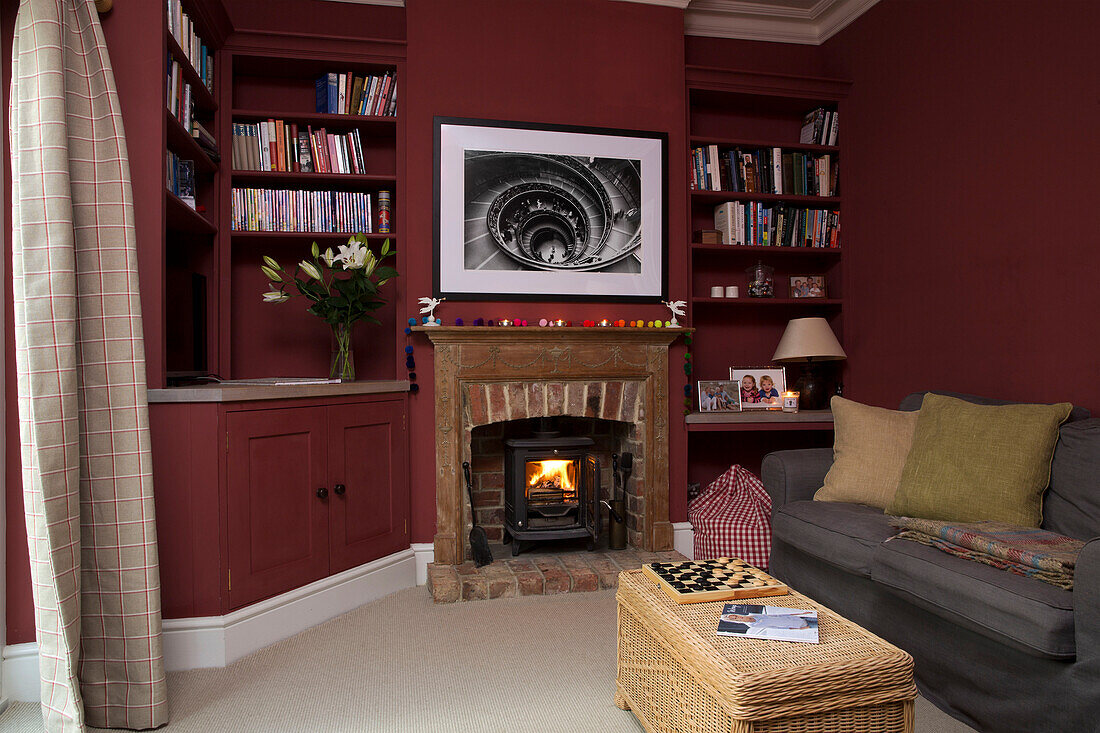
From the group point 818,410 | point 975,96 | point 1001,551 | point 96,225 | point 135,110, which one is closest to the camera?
point 1001,551

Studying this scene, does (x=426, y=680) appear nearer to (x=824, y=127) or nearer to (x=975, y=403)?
(x=975, y=403)

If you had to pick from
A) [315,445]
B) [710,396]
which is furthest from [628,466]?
[315,445]

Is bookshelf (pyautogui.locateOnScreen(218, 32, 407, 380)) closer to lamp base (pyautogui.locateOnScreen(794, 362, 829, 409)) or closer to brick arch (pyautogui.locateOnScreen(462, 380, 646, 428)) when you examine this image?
brick arch (pyautogui.locateOnScreen(462, 380, 646, 428))

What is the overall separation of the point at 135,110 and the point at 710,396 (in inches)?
116

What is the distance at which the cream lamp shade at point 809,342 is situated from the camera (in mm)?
3693

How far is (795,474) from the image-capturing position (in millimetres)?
2965

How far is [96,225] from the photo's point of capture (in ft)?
6.88

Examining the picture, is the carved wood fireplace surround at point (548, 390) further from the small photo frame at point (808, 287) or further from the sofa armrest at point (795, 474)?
the small photo frame at point (808, 287)

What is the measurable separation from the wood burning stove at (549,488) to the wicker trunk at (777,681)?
1652 mm

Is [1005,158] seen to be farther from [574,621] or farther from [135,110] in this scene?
[135,110]

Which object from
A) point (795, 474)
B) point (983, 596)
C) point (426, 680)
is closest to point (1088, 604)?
point (983, 596)

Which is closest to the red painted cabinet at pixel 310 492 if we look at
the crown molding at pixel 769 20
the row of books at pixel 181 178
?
the row of books at pixel 181 178

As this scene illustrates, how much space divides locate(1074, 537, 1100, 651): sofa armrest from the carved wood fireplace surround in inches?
82.7

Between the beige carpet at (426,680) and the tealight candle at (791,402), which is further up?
the tealight candle at (791,402)
